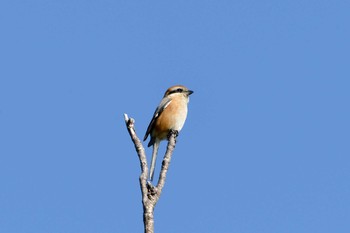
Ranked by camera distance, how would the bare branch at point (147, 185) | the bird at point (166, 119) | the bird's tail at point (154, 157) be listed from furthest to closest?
the bird at point (166, 119) < the bird's tail at point (154, 157) < the bare branch at point (147, 185)

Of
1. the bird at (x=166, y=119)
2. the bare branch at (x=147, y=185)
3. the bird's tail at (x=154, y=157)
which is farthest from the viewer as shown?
the bird at (x=166, y=119)

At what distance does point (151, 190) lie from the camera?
4.75 metres

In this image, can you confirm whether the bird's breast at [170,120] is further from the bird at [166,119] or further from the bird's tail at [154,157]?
the bird's tail at [154,157]

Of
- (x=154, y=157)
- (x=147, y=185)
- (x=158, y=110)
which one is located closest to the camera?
(x=147, y=185)

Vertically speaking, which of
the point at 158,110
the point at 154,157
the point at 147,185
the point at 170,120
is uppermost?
the point at 158,110

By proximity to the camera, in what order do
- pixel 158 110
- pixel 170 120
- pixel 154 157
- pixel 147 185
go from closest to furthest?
pixel 147 185, pixel 154 157, pixel 170 120, pixel 158 110

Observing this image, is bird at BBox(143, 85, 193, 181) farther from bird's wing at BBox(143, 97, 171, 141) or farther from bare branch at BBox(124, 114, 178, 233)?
bare branch at BBox(124, 114, 178, 233)

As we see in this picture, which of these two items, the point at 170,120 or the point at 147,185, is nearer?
the point at 147,185

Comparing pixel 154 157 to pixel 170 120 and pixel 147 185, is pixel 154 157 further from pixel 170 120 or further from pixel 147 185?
pixel 147 185

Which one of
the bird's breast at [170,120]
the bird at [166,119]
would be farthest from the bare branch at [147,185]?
the bird's breast at [170,120]

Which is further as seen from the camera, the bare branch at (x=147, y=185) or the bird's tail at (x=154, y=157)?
the bird's tail at (x=154, y=157)

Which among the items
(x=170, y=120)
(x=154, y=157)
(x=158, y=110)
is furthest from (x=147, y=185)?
(x=158, y=110)

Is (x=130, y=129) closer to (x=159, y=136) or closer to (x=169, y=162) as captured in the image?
(x=169, y=162)

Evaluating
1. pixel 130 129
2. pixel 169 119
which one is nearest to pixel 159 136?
pixel 169 119
